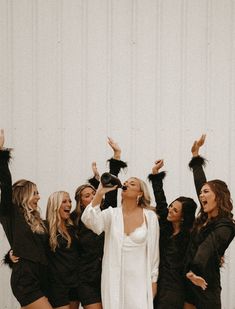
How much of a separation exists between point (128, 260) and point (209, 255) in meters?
0.63

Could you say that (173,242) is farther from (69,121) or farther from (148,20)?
(148,20)

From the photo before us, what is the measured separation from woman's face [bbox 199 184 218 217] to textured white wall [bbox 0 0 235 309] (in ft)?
4.37

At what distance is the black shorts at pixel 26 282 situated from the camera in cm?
344

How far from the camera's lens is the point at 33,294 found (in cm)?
345

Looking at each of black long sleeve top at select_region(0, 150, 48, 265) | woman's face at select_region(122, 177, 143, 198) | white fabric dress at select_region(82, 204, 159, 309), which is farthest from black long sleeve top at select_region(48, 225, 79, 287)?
woman's face at select_region(122, 177, 143, 198)

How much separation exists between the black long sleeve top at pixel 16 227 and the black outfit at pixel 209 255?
1072 mm

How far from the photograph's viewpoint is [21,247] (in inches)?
138

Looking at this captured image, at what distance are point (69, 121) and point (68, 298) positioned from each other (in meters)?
1.82

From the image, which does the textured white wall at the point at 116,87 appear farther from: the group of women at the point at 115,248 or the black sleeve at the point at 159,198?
the group of women at the point at 115,248

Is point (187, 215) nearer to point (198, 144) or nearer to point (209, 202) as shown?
point (209, 202)

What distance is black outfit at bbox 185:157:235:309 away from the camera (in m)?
3.25

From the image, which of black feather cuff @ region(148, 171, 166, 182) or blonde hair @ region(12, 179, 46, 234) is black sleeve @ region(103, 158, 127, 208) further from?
blonde hair @ region(12, 179, 46, 234)

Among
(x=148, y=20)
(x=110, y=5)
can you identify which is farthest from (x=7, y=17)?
(x=148, y=20)

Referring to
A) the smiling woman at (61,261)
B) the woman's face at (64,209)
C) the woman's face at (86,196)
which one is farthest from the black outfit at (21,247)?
the woman's face at (86,196)
